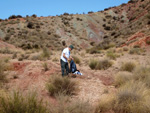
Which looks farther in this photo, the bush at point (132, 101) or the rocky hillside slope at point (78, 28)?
the rocky hillside slope at point (78, 28)

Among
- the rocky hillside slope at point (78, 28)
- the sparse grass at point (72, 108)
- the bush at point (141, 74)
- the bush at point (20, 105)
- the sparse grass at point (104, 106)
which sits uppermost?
the rocky hillside slope at point (78, 28)

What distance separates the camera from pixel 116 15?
1948 inches

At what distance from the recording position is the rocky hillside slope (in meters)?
29.6

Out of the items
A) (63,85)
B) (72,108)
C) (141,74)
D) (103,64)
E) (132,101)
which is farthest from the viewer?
(103,64)

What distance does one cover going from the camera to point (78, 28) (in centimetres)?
4134

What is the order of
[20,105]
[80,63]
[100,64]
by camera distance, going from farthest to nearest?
[80,63], [100,64], [20,105]

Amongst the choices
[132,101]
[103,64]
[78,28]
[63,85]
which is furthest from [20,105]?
[78,28]

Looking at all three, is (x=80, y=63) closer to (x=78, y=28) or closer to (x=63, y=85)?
(x=63, y=85)

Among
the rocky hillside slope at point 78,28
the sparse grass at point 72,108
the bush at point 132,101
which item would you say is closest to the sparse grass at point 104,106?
the bush at point 132,101

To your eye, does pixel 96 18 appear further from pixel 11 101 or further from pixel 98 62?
pixel 11 101

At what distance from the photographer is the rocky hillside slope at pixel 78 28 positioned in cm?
2962

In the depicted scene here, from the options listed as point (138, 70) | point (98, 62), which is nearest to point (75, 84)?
point (138, 70)

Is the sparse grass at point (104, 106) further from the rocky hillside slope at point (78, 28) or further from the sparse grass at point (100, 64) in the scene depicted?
the rocky hillside slope at point (78, 28)

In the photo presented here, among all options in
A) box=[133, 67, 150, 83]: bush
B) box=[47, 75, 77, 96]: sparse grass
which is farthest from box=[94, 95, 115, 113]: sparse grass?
box=[133, 67, 150, 83]: bush
